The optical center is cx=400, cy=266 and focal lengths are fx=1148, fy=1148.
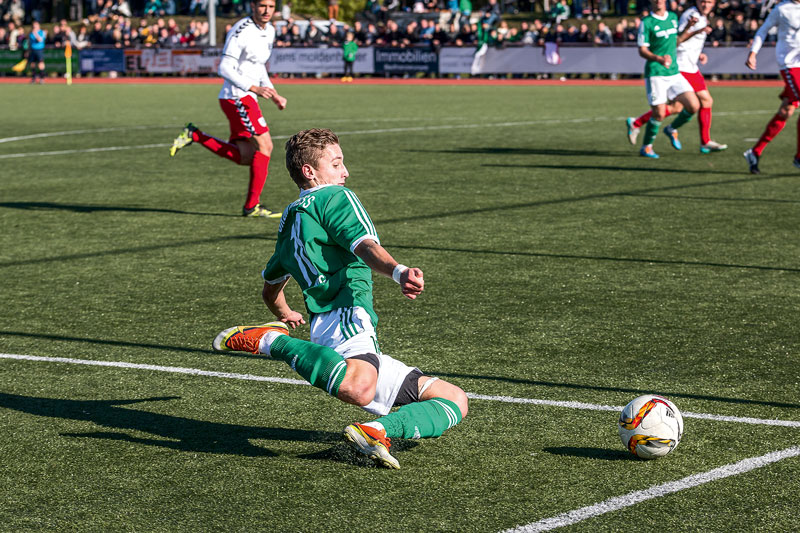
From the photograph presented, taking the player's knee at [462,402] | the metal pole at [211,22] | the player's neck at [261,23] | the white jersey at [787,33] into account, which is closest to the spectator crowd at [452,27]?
the metal pole at [211,22]

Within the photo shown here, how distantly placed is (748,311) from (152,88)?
3221 cm

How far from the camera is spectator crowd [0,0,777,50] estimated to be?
39.0m

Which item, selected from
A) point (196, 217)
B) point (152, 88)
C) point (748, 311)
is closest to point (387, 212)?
point (196, 217)

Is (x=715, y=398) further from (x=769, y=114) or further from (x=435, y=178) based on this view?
(x=769, y=114)

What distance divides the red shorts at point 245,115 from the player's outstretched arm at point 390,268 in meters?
6.51

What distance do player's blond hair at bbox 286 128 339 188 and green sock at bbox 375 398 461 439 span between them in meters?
0.97

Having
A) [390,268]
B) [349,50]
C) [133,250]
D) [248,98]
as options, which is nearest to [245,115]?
[248,98]

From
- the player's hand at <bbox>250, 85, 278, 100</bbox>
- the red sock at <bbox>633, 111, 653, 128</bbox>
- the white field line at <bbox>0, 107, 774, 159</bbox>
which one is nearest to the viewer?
the player's hand at <bbox>250, 85, 278, 100</bbox>

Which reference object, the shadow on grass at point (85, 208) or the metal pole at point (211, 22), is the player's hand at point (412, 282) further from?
the metal pole at point (211, 22)

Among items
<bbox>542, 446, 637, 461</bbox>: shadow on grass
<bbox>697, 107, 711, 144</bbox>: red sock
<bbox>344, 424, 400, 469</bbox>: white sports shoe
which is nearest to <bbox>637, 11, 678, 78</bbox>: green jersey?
<bbox>697, 107, 711, 144</bbox>: red sock

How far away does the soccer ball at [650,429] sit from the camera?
4.28 m

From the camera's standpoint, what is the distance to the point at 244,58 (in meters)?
10.5

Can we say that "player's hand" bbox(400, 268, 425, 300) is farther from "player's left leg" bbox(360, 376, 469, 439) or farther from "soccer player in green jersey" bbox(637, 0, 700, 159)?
"soccer player in green jersey" bbox(637, 0, 700, 159)

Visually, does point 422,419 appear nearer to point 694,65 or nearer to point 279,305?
point 279,305
